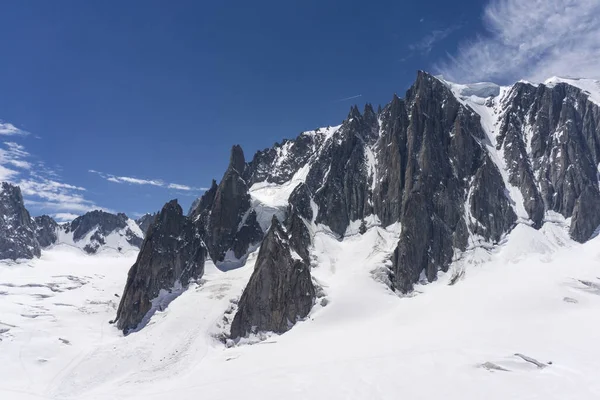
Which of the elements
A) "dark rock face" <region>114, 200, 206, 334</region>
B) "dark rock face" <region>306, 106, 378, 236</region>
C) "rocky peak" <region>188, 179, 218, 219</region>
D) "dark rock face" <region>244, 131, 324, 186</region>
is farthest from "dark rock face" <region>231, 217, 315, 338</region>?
"dark rock face" <region>244, 131, 324, 186</region>

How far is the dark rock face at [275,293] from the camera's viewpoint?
8850cm

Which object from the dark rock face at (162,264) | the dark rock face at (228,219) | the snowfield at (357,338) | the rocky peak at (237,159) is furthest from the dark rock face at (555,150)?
the dark rock face at (162,264)

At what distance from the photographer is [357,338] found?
72062mm

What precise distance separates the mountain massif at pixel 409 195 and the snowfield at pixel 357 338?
5.51 meters

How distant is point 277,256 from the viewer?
319ft

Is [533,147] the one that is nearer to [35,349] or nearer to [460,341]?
[460,341]

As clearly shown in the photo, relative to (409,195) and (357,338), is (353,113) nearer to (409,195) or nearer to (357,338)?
(409,195)

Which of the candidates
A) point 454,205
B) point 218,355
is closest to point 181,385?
point 218,355

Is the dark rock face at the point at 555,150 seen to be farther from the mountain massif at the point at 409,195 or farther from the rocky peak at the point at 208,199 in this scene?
the rocky peak at the point at 208,199

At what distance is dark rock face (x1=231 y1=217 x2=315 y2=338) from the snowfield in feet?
12.6

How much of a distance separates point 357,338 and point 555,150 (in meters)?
97.2

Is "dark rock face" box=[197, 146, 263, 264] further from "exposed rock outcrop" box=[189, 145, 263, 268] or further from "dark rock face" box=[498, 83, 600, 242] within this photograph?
"dark rock face" box=[498, 83, 600, 242]

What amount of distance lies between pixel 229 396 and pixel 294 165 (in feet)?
408

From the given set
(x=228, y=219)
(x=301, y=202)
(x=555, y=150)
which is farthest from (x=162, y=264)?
(x=555, y=150)
